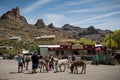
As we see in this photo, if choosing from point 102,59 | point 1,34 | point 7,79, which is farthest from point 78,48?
point 1,34

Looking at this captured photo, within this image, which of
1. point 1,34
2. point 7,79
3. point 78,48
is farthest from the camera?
point 1,34

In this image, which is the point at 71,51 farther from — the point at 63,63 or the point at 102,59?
the point at 63,63

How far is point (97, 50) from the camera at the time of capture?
58.8 metres

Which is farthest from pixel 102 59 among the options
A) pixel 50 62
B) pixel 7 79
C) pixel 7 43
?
pixel 7 43

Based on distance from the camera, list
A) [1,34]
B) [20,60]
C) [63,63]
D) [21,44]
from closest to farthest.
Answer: [20,60], [63,63], [21,44], [1,34]

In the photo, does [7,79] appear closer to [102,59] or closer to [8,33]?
[102,59]

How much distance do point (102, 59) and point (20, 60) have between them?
733 inches

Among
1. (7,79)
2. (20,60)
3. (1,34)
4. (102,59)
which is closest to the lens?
(7,79)

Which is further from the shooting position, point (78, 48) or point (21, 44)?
point (21, 44)

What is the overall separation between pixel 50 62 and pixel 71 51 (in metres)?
34.4

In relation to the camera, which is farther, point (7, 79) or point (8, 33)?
point (8, 33)

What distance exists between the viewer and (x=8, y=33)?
18312 cm

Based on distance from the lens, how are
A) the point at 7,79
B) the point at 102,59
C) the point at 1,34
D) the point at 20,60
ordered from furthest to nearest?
1. the point at 1,34
2. the point at 102,59
3. the point at 20,60
4. the point at 7,79

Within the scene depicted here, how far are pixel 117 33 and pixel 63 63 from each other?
83.5 meters
